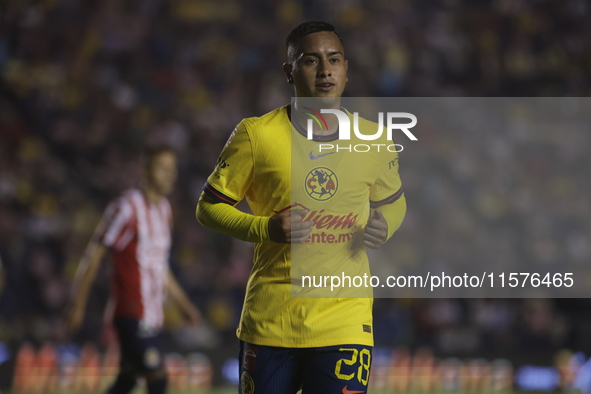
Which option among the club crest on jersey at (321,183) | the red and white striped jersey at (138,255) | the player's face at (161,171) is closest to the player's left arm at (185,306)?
the red and white striped jersey at (138,255)

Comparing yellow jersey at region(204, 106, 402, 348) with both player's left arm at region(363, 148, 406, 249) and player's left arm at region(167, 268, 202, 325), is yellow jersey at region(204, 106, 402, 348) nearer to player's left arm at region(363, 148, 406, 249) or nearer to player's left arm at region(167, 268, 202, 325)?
player's left arm at region(363, 148, 406, 249)

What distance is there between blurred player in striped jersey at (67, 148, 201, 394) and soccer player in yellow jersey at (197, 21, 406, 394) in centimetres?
248

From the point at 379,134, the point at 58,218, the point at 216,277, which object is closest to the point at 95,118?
the point at 58,218

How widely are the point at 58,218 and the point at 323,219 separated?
282 inches

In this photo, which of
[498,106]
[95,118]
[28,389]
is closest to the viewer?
[28,389]

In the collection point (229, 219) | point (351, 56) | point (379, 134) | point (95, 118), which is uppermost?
point (351, 56)

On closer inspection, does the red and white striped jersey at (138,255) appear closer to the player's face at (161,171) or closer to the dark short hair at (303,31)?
the player's face at (161,171)

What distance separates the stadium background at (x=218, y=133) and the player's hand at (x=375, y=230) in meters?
5.01

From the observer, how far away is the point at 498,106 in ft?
39.4

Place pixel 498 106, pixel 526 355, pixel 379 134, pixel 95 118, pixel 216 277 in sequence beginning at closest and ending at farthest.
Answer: pixel 379 134, pixel 526 355, pixel 216 277, pixel 95 118, pixel 498 106

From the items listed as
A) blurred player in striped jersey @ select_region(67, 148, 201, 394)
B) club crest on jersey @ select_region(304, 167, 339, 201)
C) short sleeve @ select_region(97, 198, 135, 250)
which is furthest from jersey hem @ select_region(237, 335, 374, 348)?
short sleeve @ select_region(97, 198, 135, 250)

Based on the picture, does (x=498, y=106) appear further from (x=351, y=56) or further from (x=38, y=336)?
(x=38, y=336)

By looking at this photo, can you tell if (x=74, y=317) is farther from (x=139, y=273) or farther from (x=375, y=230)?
(x=375, y=230)

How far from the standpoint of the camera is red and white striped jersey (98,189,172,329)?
570 cm
